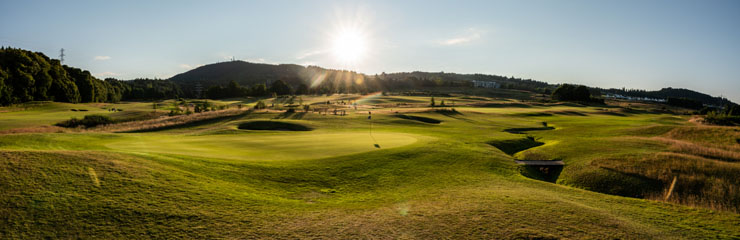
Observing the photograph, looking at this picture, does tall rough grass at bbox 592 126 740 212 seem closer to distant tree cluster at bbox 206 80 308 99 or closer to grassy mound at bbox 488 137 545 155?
grassy mound at bbox 488 137 545 155

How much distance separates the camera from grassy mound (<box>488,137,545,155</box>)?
2903 centimetres

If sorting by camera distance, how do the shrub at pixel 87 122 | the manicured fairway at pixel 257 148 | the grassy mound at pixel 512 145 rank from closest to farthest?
1. the manicured fairway at pixel 257 148
2. the grassy mound at pixel 512 145
3. the shrub at pixel 87 122

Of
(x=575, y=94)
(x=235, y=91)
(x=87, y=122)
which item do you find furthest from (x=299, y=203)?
(x=575, y=94)

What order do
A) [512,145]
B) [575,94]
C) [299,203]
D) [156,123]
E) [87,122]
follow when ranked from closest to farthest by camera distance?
[299,203] → [512,145] → [156,123] → [87,122] → [575,94]

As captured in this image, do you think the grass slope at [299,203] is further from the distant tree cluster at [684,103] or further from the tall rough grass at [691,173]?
the distant tree cluster at [684,103]

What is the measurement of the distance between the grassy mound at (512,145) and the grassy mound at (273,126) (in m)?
24.8

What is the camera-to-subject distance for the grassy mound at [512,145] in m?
29.0

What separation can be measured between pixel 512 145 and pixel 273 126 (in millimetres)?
30377

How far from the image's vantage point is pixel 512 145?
101ft

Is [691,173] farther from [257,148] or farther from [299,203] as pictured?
[257,148]

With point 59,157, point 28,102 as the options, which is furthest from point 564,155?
point 28,102

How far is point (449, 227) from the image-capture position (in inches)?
361

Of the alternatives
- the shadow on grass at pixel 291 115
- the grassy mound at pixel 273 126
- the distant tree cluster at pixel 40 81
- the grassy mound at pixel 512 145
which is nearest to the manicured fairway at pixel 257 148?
the grassy mound at pixel 512 145

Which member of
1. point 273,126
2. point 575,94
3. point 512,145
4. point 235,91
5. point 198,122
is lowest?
point 512,145
